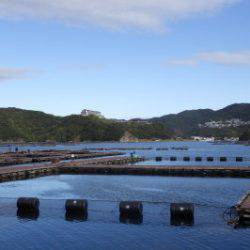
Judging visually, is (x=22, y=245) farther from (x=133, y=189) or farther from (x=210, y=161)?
(x=210, y=161)

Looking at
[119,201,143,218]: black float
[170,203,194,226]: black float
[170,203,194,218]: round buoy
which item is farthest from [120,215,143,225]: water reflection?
[170,203,194,218]: round buoy

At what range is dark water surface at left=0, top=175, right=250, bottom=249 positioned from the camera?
33.0 meters

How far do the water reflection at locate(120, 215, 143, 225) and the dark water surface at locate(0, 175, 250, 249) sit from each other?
13.6 inches

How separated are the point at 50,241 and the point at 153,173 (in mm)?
51130

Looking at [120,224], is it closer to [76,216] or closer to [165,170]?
[76,216]

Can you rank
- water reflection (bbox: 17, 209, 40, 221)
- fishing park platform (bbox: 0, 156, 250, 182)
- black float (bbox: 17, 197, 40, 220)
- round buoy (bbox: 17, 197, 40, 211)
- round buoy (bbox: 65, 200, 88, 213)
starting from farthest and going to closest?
fishing park platform (bbox: 0, 156, 250, 182) < round buoy (bbox: 17, 197, 40, 211) < black float (bbox: 17, 197, 40, 220) < round buoy (bbox: 65, 200, 88, 213) < water reflection (bbox: 17, 209, 40, 221)

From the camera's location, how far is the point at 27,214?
43.6 metres

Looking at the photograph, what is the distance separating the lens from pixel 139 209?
136 ft

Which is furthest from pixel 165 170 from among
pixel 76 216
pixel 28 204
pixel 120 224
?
pixel 120 224

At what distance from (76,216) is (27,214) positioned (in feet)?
15.2

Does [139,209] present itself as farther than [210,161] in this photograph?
No

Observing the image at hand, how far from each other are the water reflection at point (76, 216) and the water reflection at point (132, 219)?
3152 mm

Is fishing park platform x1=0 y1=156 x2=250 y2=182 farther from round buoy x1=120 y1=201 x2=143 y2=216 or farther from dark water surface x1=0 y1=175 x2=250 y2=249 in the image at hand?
round buoy x1=120 y1=201 x2=143 y2=216

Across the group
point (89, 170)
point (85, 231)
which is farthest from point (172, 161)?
point (85, 231)
